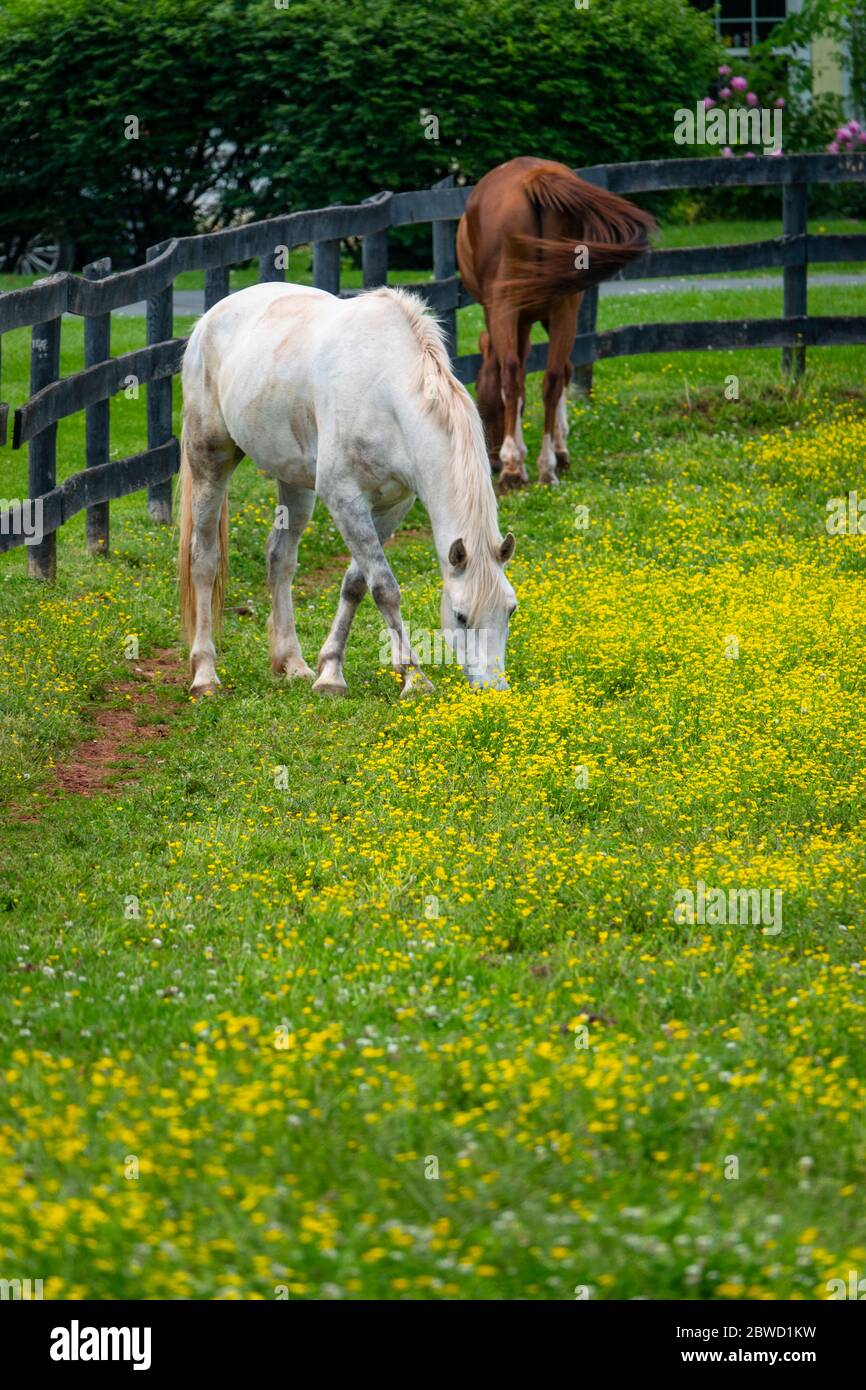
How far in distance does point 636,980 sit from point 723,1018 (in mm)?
313

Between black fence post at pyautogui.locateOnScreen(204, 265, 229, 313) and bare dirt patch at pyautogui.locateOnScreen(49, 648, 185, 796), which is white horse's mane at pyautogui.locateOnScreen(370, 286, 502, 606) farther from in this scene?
black fence post at pyautogui.locateOnScreen(204, 265, 229, 313)

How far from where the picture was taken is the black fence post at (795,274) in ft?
47.4

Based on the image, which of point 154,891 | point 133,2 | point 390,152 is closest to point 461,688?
point 154,891

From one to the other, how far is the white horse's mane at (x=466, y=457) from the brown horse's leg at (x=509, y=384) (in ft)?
13.3

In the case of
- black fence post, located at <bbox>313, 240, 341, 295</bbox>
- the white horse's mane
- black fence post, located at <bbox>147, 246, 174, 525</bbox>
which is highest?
black fence post, located at <bbox>313, 240, 341, 295</bbox>

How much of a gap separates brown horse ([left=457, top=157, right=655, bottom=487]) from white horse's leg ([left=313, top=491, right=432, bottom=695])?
419 cm

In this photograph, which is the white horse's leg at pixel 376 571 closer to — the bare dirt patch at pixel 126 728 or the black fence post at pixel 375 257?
the bare dirt patch at pixel 126 728

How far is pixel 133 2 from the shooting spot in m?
20.3

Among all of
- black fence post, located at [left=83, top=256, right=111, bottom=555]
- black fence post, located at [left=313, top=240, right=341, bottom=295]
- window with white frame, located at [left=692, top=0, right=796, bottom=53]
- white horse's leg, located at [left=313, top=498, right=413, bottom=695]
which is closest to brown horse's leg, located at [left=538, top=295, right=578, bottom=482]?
black fence post, located at [left=313, top=240, right=341, bottom=295]

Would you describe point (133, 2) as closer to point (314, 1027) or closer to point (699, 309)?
point (699, 309)

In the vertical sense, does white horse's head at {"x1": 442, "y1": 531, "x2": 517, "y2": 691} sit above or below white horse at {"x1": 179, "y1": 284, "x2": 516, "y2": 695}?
below

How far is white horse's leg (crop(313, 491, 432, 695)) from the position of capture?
7852mm

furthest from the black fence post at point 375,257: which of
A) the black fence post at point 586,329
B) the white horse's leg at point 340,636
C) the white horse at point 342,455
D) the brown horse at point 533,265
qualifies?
the white horse's leg at point 340,636

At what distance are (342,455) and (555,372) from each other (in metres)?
4.63
